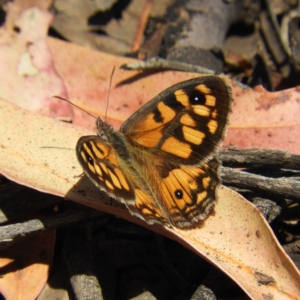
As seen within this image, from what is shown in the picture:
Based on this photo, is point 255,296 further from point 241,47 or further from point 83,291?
point 241,47

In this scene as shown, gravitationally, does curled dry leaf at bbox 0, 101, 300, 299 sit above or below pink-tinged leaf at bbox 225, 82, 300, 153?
below

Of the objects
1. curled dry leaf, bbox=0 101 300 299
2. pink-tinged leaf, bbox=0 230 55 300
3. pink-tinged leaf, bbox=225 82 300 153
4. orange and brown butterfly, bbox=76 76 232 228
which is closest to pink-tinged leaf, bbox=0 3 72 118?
curled dry leaf, bbox=0 101 300 299

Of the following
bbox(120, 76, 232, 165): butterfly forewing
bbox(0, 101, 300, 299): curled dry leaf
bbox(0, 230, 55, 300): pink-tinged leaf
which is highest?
bbox(120, 76, 232, 165): butterfly forewing

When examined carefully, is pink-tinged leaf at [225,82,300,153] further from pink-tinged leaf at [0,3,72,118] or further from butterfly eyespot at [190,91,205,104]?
pink-tinged leaf at [0,3,72,118]

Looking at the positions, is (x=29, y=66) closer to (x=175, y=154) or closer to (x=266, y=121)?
(x=175, y=154)

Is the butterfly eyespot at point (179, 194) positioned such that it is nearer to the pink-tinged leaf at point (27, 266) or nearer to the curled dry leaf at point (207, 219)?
the curled dry leaf at point (207, 219)

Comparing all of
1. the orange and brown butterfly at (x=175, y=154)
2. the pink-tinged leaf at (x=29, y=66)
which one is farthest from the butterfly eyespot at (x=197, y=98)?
the pink-tinged leaf at (x=29, y=66)
